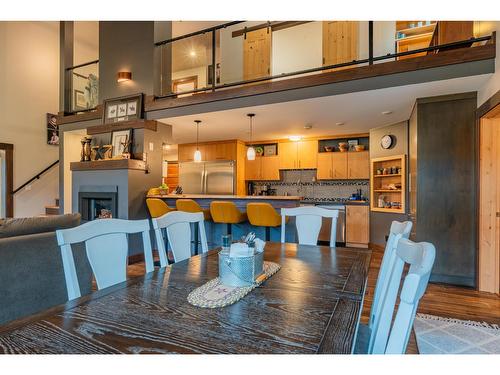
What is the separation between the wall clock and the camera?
5494mm

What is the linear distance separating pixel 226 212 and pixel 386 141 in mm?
3451

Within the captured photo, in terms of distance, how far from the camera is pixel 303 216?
2.63 meters

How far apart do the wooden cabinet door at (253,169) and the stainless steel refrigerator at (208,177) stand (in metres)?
0.51

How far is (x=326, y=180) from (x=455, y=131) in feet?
10.8

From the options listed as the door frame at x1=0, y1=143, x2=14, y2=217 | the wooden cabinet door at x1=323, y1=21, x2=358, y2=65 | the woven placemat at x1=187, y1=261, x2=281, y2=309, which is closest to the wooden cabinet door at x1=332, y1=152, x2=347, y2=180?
the wooden cabinet door at x1=323, y1=21, x2=358, y2=65

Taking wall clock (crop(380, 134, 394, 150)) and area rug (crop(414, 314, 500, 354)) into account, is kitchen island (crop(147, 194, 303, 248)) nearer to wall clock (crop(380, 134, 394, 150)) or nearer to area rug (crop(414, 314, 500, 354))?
area rug (crop(414, 314, 500, 354))

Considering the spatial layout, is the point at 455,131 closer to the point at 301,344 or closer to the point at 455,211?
the point at 455,211

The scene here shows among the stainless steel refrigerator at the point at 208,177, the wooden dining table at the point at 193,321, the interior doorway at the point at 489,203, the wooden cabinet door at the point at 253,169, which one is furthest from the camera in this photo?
the wooden cabinet door at the point at 253,169

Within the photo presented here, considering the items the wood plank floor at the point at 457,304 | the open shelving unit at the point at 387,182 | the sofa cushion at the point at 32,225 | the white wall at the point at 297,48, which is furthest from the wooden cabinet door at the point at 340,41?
the sofa cushion at the point at 32,225

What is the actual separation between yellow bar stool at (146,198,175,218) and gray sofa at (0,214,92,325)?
1.90 metres

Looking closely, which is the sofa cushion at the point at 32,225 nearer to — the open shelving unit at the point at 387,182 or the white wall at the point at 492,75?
the white wall at the point at 492,75

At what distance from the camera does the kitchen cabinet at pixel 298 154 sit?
6742 mm
